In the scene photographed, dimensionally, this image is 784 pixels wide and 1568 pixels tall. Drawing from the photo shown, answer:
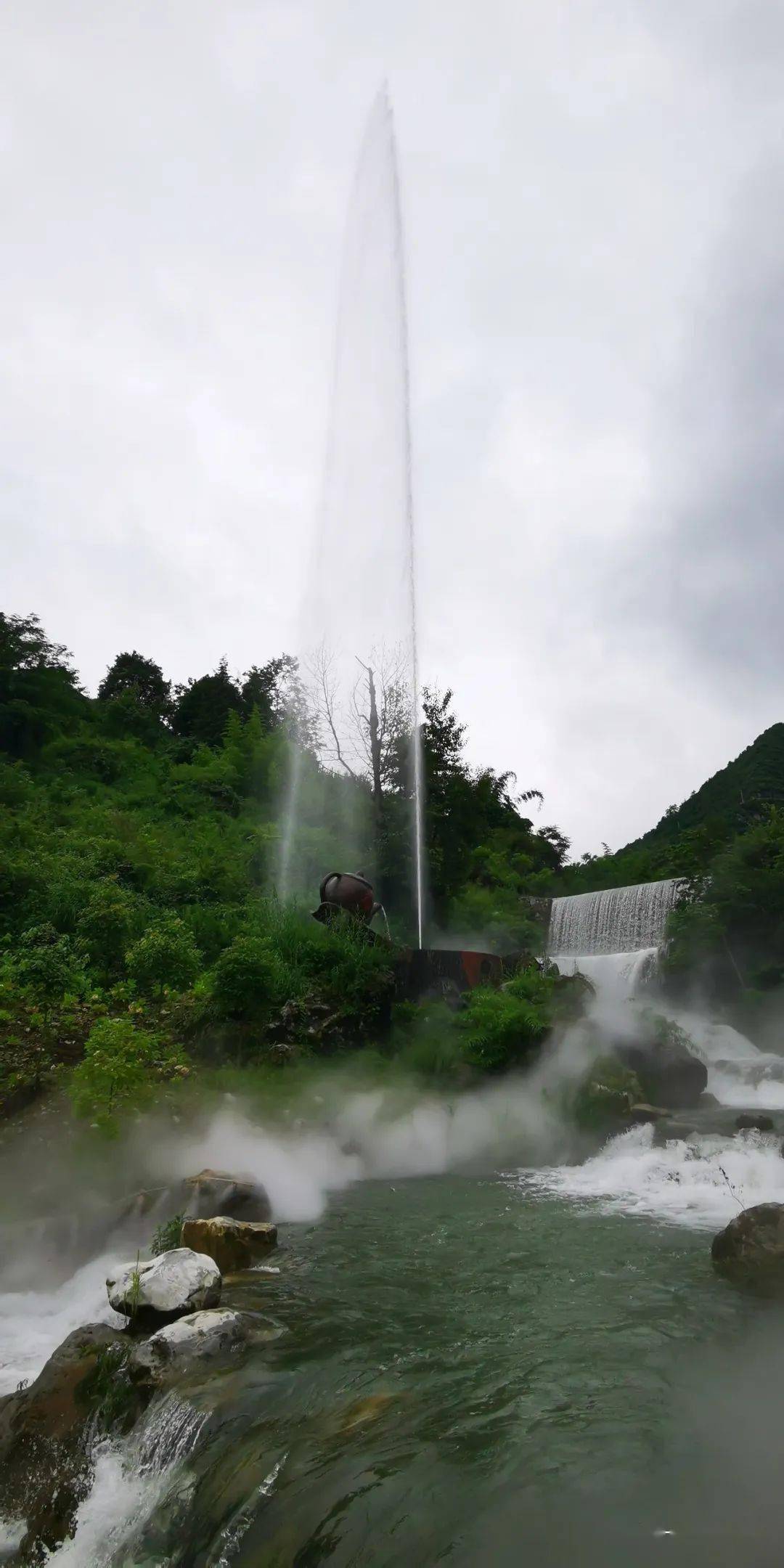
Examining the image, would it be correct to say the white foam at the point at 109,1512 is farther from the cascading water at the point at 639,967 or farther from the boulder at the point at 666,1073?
the cascading water at the point at 639,967

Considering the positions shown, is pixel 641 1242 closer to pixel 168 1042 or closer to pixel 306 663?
pixel 168 1042

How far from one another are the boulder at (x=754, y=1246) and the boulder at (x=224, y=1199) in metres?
4.62

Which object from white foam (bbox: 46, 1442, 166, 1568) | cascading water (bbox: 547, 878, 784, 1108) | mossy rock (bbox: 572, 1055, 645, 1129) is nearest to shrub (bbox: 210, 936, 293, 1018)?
mossy rock (bbox: 572, 1055, 645, 1129)

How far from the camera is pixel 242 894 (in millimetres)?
20516

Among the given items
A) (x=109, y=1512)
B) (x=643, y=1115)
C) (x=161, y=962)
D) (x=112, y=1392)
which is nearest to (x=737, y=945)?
(x=643, y=1115)

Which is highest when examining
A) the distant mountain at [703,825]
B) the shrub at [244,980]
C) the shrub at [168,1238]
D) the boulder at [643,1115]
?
the distant mountain at [703,825]

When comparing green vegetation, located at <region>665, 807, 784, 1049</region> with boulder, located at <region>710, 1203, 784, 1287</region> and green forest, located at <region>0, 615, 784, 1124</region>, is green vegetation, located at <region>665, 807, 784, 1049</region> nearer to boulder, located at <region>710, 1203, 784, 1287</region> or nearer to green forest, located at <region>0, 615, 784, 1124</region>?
green forest, located at <region>0, 615, 784, 1124</region>

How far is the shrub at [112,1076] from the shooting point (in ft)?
33.1

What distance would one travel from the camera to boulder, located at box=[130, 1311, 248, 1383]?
546 cm

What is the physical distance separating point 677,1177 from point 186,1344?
23.9 feet

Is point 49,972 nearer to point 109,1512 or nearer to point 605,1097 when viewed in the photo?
point 605,1097

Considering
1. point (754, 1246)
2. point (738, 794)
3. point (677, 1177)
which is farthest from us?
point (738, 794)

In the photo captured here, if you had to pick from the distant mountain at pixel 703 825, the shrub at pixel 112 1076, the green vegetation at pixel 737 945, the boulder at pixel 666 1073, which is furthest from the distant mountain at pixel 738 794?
the shrub at pixel 112 1076

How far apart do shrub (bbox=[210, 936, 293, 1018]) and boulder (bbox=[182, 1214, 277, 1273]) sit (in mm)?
5445
